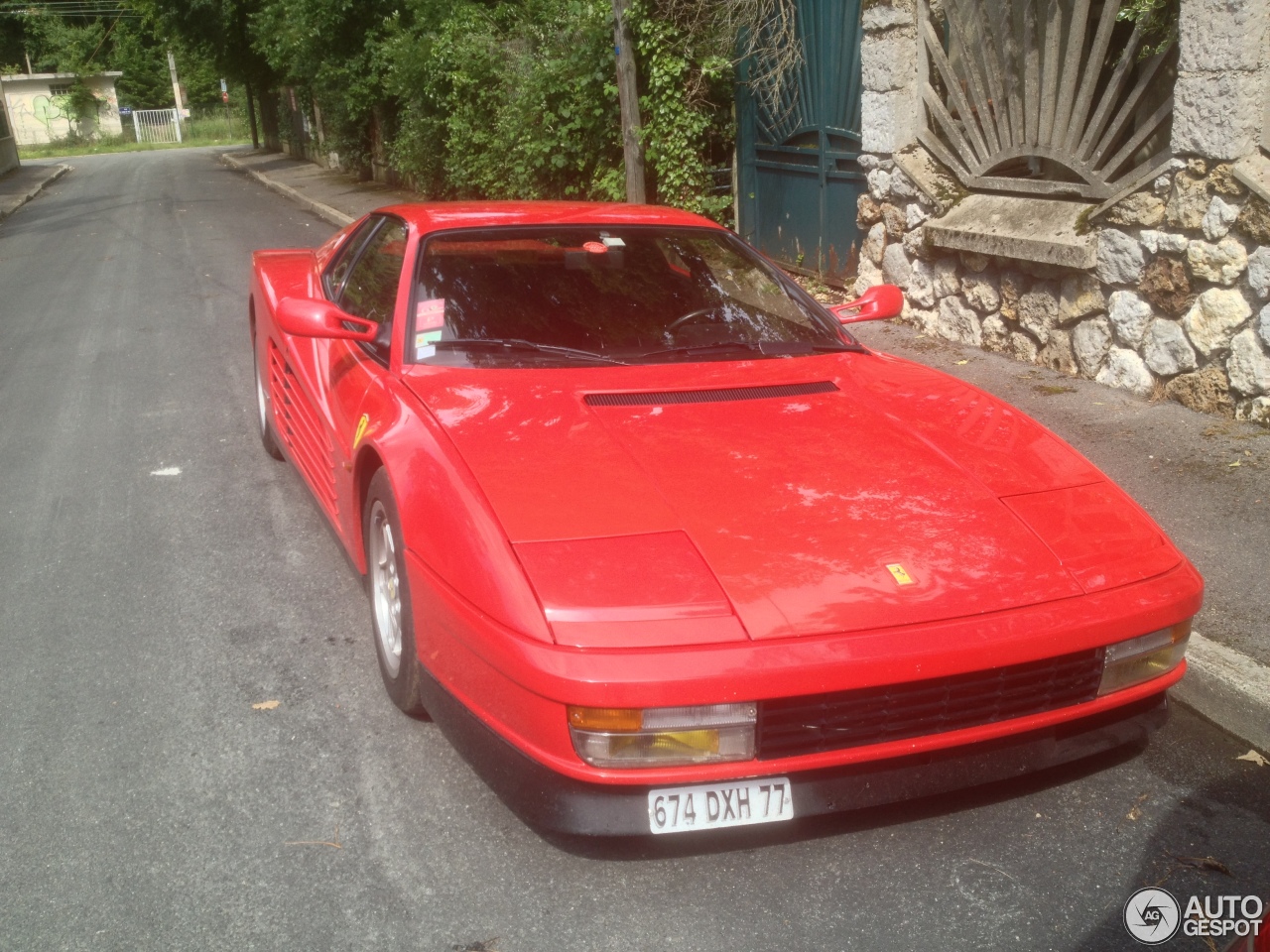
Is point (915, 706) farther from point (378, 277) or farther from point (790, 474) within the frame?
point (378, 277)

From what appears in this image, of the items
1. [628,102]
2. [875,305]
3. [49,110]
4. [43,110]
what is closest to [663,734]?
[875,305]

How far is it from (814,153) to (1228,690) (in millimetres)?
7350

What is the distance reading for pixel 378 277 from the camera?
4.32 meters

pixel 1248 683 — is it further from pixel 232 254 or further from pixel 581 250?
pixel 232 254

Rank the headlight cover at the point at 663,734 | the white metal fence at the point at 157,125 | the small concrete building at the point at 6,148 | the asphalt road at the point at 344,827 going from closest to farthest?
1. the headlight cover at the point at 663,734
2. the asphalt road at the point at 344,827
3. the small concrete building at the point at 6,148
4. the white metal fence at the point at 157,125

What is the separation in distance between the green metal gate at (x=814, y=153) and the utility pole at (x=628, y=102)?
1.14 meters

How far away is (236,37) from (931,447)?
36709 mm

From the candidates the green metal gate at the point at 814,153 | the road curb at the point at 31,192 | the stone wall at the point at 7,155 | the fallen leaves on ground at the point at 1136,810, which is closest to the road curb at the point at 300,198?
the road curb at the point at 31,192

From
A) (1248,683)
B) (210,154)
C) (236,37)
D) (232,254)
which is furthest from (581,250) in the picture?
(210,154)

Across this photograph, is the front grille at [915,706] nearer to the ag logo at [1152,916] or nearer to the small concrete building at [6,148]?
the ag logo at [1152,916]

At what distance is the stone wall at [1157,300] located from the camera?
5680 mm

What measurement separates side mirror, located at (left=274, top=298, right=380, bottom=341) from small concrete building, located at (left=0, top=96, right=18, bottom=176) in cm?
3686

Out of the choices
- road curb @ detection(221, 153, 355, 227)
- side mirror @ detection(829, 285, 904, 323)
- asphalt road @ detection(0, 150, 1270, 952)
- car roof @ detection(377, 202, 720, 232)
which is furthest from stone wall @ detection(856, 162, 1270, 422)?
road curb @ detection(221, 153, 355, 227)

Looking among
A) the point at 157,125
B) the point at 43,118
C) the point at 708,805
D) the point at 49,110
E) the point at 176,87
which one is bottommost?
the point at 708,805
